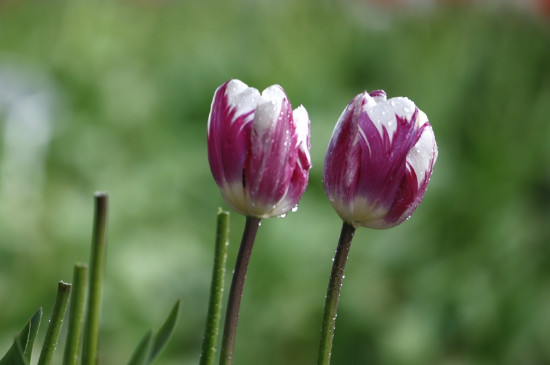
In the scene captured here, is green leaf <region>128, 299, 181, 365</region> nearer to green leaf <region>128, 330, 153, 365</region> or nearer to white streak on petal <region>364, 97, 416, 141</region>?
green leaf <region>128, 330, 153, 365</region>

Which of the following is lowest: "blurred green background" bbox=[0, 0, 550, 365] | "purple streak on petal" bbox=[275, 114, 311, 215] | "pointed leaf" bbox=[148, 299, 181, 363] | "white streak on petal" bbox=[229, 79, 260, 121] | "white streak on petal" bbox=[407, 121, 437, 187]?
"pointed leaf" bbox=[148, 299, 181, 363]

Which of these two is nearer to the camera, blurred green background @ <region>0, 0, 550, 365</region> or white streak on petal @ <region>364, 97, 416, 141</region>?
white streak on petal @ <region>364, 97, 416, 141</region>

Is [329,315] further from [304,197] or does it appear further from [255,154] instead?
[304,197]

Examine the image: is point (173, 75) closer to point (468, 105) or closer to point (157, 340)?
point (468, 105)

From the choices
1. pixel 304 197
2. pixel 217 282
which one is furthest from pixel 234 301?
pixel 304 197

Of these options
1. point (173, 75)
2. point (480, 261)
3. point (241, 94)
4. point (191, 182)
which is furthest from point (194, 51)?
point (241, 94)

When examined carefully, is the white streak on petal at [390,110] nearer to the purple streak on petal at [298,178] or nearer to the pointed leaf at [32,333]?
the purple streak on petal at [298,178]

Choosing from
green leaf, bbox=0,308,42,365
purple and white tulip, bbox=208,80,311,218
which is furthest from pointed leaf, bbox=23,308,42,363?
purple and white tulip, bbox=208,80,311,218

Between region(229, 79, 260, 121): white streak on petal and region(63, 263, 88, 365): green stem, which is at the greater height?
region(229, 79, 260, 121): white streak on petal
